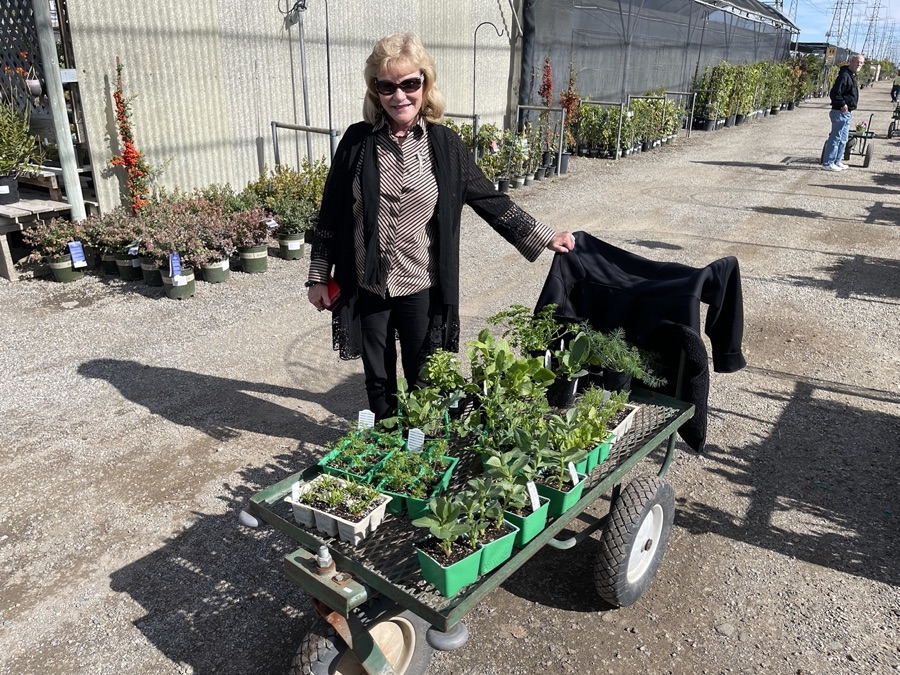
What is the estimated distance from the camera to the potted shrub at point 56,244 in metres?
5.77

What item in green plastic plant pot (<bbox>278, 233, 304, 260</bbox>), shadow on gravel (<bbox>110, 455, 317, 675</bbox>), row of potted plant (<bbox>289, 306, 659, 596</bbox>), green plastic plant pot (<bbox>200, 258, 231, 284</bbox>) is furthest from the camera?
green plastic plant pot (<bbox>278, 233, 304, 260</bbox>)

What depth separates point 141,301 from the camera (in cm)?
552

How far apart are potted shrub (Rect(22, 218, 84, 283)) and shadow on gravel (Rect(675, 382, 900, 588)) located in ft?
17.1

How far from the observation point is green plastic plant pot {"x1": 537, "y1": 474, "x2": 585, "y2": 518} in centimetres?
206

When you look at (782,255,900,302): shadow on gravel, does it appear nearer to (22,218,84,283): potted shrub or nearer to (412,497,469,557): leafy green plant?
(412,497,469,557): leafy green plant

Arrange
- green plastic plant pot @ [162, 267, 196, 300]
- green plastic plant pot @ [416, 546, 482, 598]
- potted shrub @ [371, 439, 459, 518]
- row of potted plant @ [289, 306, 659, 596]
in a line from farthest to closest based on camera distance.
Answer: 1. green plastic plant pot @ [162, 267, 196, 300]
2. potted shrub @ [371, 439, 459, 518]
3. row of potted plant @ [289, 306, 659, 596]
4. green plastic plant pot @ [416, 546, 482, 598]

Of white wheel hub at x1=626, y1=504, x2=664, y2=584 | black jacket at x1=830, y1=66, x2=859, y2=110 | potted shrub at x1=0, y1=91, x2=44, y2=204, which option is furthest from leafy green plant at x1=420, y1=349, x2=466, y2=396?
black jacket at x1=830, y1=66, x2=859, y2=110

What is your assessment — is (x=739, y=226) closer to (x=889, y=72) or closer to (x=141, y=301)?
(x=141, y=301)

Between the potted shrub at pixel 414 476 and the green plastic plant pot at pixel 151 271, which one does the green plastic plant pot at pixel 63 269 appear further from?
the potted shrub at pixel 414 476

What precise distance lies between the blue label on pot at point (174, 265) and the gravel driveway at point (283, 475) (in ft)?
0.88

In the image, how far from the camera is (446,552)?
1788 mm

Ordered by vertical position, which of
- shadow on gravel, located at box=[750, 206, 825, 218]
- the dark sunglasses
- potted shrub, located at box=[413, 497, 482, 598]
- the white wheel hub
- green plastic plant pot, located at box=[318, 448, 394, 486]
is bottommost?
shadow on gravel, located at box=[750, 206, 825, 218]

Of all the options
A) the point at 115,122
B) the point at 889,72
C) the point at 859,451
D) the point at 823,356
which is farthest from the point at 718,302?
the point at 889,72

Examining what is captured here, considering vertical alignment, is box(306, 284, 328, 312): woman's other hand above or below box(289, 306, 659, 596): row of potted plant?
above
